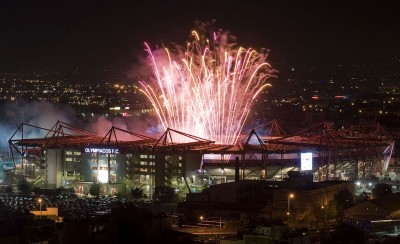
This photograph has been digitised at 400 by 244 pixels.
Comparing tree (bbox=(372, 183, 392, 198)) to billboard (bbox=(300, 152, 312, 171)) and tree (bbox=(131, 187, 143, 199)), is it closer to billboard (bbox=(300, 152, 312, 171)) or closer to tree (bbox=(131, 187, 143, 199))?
billboard (bbox=(300, 152, 312, 171))

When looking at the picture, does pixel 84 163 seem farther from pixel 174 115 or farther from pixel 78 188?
pixel 174 115

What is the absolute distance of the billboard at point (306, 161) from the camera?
26.1 m

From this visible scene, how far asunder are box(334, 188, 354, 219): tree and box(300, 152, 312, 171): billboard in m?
7.21

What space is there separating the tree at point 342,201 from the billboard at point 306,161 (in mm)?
7206

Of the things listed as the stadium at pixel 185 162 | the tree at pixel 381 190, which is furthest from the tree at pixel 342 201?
the stadium at pixel 185 162

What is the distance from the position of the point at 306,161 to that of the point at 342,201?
8.42 metres

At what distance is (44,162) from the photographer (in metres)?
28.6

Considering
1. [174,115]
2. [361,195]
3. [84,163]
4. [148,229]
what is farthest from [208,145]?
[148,229]

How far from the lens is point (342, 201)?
17.9 m

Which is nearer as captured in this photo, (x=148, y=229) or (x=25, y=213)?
(x=148, y=229)

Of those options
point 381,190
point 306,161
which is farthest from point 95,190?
point 381,190

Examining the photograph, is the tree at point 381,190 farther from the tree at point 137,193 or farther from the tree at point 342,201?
the tree at point 137,193

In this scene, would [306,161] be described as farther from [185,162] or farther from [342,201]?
[342,201]

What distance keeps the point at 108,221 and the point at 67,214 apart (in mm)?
5263
